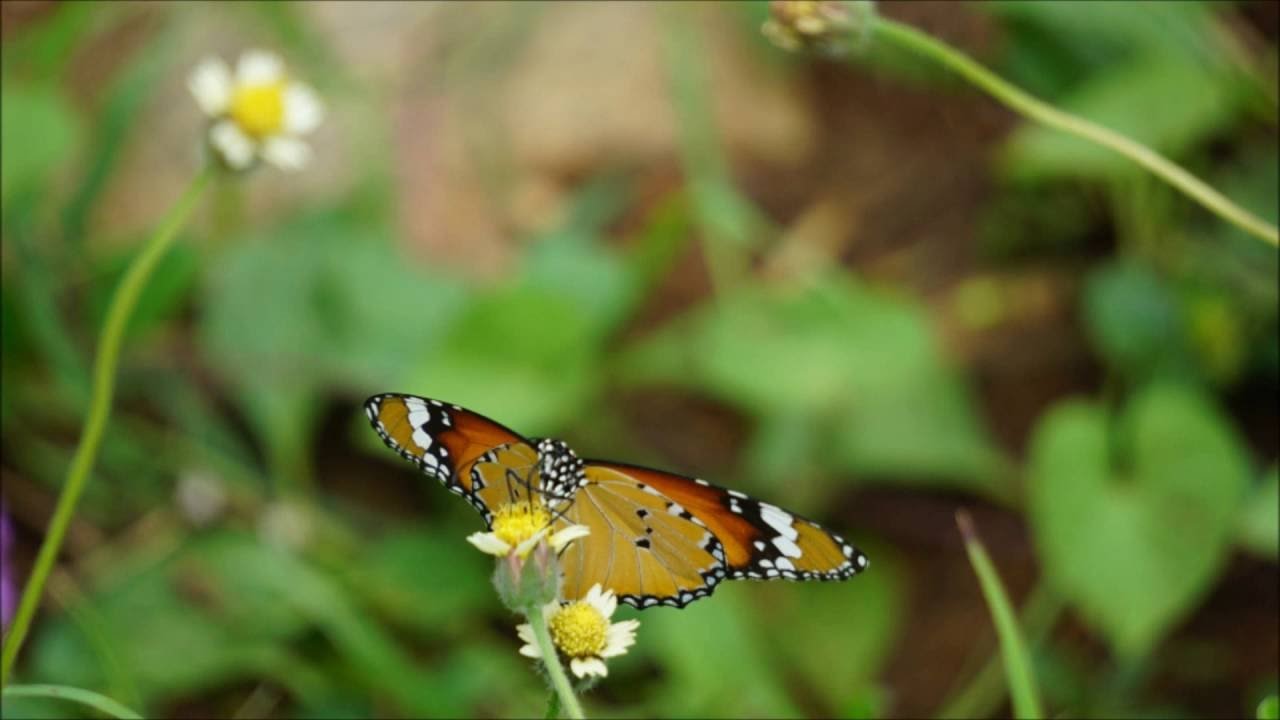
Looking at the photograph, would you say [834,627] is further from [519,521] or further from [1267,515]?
[519,521]

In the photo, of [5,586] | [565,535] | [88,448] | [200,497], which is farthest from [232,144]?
[200,497]

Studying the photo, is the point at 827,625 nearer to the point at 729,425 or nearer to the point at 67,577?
the point at 729,425

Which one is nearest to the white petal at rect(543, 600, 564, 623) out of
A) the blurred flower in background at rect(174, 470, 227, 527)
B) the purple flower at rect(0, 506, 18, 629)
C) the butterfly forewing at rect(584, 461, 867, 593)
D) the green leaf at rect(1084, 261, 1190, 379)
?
the butterfly forewing at rect(584, 461, 867, 593)

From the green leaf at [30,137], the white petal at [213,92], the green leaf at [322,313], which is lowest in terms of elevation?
the white petal at [213,92]

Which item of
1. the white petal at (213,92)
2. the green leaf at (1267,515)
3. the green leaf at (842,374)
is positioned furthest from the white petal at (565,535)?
the green leaf at (842,374)

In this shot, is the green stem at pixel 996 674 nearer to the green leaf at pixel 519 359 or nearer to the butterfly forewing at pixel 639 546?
Answer: the green leaf at pixel 519 359

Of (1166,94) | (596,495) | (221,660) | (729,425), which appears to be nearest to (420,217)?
(729,425)
